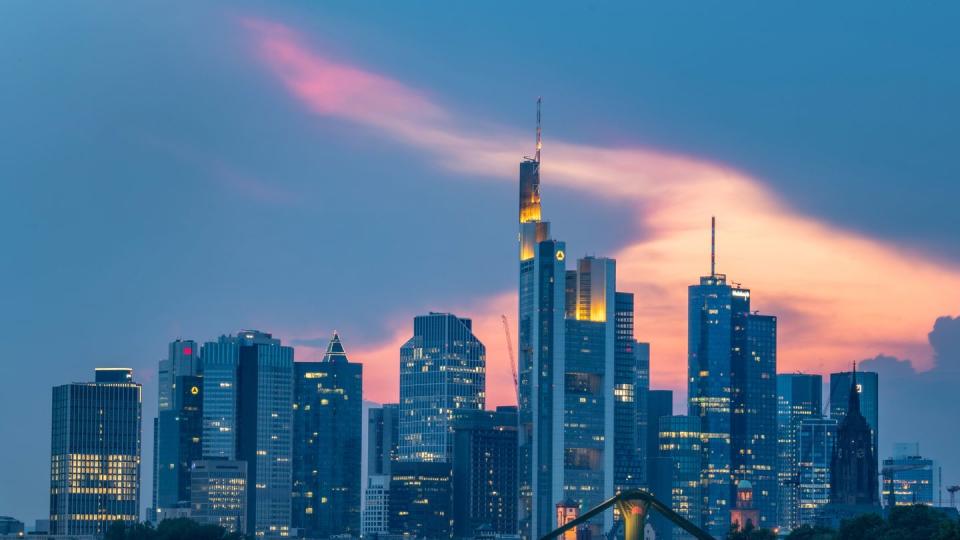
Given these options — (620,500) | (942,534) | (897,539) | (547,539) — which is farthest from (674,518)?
(897,539)

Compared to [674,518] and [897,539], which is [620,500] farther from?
[897,539]

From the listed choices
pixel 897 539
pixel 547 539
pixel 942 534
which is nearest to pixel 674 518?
pixel 547 539

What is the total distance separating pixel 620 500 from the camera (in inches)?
4363

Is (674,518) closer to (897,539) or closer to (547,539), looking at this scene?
(547,539)

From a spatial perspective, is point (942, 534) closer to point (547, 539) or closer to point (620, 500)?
point (547, 539)

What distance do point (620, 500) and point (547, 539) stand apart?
2062 centimetres

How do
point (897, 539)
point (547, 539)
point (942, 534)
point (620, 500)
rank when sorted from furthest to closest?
point (897, 539) < point (942, 534) < point (547, 539) < point (620, 500)

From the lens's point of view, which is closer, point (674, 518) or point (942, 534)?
point (674, 518)

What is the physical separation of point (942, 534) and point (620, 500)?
191 feet

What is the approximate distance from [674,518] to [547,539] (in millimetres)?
15665

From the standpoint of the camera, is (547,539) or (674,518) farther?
(547,539)

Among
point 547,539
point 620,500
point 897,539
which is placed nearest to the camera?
point 620,500

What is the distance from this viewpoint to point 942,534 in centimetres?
16100

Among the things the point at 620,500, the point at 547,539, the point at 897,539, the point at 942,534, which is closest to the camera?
the point at 620,500
